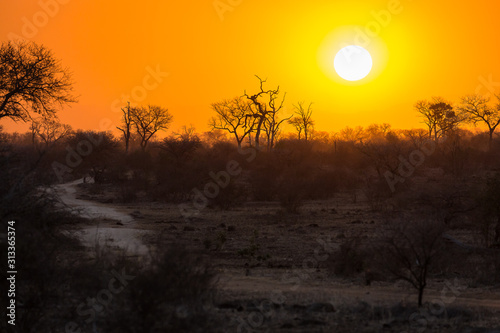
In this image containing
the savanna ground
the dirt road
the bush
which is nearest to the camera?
the bush

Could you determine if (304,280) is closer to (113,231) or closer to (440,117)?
(113,231)

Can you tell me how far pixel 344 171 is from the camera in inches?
1839

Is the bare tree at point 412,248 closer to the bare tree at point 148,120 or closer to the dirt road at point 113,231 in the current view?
the dirt road at point 113,231

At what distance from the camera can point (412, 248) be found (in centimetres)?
1292

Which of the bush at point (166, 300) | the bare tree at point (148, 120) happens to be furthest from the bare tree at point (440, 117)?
the bush at point (166, 300)

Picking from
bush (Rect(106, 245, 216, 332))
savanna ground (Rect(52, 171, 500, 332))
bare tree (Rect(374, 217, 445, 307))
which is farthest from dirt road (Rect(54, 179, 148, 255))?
bare tree (Rect(374, 217, 445, 307))

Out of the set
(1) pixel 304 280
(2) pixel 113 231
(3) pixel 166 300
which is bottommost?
(1) pixel 304 280

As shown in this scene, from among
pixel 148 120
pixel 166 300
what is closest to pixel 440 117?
pixel 148 120

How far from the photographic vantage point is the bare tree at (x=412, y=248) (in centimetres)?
1280

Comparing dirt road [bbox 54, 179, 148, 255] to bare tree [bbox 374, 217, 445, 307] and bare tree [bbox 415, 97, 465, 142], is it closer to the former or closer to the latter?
bare tree [bbox 374, 217, 445, 307]

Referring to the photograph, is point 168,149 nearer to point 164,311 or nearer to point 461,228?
point 461,228

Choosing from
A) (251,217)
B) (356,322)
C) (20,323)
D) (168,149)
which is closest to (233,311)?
(356,322)

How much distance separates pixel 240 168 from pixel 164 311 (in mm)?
41396

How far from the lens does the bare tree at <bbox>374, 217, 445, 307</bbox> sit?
504 inches
